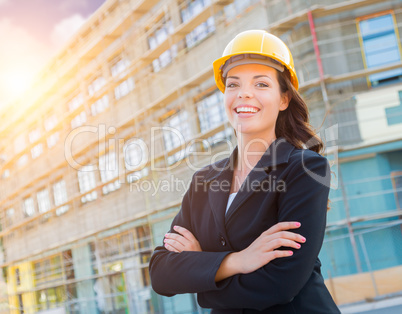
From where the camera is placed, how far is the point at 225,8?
10672mm

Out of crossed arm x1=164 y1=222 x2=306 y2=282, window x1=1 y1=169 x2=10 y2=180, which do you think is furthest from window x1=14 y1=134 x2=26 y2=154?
crossed arm x1=164 y1=222 x2=306 y2=282

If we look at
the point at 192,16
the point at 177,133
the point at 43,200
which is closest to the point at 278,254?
the point at 192,16

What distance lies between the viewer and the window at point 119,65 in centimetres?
1368

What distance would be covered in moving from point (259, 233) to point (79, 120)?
15.7 m

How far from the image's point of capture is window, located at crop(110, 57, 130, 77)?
1368 centimetres

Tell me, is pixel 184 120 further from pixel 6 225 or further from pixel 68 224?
pixel 6 225

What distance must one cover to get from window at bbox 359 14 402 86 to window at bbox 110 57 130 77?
21.2 feet

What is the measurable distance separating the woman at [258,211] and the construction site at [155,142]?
36.6 inches

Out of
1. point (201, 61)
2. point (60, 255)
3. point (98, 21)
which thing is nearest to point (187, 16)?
point (201, 61)

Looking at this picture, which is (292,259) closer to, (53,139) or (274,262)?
(274,262)

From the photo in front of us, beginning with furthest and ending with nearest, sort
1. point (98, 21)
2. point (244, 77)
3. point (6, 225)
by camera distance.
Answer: point (6, 225)
point (98, 21)
point (244, 77)

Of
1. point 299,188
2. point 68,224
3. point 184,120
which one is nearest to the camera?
point 299,188

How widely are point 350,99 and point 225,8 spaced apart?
11.4ft

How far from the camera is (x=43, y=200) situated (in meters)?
19.3
